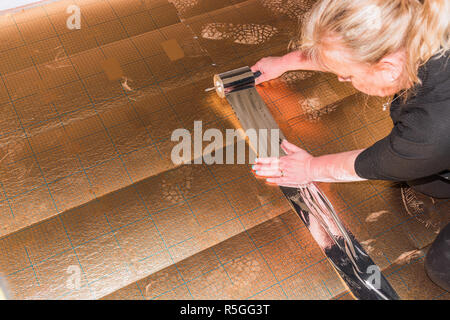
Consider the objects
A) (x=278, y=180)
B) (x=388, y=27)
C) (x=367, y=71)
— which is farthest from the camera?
(x=278, y=180)

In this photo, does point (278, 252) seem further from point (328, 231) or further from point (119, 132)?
point (119, 132)

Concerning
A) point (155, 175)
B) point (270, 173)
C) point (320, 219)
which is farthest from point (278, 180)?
point (155, 175)

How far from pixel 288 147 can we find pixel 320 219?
9.2 inches

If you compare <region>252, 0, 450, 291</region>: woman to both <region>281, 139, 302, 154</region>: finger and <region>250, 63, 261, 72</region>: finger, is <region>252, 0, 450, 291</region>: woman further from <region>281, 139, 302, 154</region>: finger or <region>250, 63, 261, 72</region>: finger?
<region>250, 63, 261, 72</region>: finger

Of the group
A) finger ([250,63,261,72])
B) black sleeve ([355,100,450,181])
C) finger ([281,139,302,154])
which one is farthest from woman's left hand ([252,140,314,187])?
finger ([250,63,261,72])

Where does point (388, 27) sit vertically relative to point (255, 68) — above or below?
above

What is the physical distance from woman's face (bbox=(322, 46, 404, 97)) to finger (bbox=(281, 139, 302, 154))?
0.27m

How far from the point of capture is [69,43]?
1282mm

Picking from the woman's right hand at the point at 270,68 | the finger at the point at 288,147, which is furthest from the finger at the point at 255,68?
the finger at the point at 288,147

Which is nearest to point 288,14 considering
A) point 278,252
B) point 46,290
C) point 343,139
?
point 343,139

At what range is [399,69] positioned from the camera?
28.1 inches

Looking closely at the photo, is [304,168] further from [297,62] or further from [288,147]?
[297,62]

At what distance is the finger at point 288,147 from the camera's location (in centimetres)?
103
